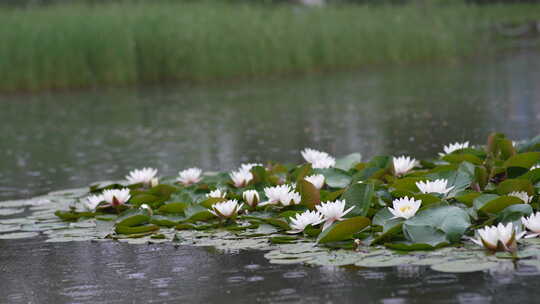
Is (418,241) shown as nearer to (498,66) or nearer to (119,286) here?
(119,286)

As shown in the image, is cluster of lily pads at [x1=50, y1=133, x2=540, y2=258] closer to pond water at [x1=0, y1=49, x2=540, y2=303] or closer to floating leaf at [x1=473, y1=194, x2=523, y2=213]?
floating leaf at [x1=473, y1=194, x2=523, y2=213]

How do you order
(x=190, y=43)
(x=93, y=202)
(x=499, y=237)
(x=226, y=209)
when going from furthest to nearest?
1. (x=190, y=43)
2. (x=93, y=202)
3. (x=226, y=209)
4. (x=499, y=237)

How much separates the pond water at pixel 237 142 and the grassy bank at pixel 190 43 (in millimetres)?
756

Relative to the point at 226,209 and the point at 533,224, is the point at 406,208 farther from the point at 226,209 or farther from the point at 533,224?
the point at 226,209

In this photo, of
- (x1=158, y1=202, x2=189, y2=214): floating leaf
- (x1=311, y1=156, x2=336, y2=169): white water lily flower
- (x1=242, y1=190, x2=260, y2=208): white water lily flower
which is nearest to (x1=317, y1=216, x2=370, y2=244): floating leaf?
(x1=242, y1=190, x2=260, y2=208): white water lily flower

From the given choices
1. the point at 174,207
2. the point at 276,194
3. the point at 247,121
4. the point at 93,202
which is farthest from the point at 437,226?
the point at 247,121

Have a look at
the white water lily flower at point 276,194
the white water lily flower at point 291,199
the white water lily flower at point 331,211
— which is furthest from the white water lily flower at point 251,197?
the white water lily flower at point 331,211

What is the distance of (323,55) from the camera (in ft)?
57.9

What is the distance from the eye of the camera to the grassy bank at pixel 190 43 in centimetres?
1523

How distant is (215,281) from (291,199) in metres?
0.87

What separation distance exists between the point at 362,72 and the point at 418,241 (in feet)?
44.4

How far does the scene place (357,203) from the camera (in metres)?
3.84

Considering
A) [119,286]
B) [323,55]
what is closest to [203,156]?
[119,286]

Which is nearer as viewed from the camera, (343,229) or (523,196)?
(343,229)
